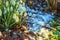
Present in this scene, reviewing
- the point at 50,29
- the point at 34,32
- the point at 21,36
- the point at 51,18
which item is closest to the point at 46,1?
the point at 51,18

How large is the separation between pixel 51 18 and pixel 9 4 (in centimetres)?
101

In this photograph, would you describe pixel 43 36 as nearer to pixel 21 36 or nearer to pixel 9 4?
pixel 21 36

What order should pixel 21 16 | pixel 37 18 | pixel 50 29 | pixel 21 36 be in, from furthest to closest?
pixel 37 18 → pixel 50 29 → pixel 21 16 → pixel 21 36

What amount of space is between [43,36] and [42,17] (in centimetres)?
61

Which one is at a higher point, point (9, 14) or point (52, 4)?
point (9, 14)

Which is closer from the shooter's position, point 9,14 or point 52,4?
point 9,14

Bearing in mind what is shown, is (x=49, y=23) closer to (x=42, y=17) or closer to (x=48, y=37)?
(x=42, y=17)

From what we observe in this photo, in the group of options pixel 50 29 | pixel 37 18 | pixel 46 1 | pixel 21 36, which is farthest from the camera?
pixel 46 1

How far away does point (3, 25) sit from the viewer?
9.20 ft

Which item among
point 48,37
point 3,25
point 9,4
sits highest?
point 9,4

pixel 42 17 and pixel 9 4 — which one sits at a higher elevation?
pixel 9 4

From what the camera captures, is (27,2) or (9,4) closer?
(9,4)

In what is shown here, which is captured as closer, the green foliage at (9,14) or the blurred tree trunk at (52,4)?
the green foliage at (9,14)

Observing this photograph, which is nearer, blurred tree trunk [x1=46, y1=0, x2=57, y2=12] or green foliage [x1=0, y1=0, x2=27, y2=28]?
green foliage [x1=0, y1=0, x2=27, y2=28]
